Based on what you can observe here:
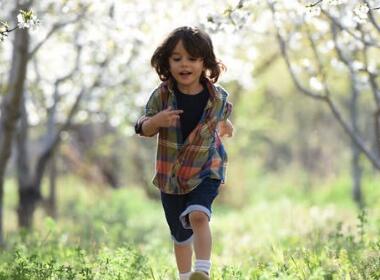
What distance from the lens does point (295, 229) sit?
10305 mm

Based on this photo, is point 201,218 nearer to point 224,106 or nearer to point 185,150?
point 185,150

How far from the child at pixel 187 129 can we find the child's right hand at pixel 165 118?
0.13ft

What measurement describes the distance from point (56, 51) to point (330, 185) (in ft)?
31.0

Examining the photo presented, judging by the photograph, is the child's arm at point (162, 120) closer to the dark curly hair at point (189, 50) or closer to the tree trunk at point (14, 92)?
the dark curly hair at point (189, 50)

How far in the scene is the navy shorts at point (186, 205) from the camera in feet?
14.0

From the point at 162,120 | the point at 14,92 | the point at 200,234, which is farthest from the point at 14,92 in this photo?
the point at 200,234

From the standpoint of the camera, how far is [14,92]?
9.64m

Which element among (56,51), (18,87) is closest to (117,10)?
(18,87)

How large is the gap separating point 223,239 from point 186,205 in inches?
247

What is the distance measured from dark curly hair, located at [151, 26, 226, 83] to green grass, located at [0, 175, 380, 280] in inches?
43.2

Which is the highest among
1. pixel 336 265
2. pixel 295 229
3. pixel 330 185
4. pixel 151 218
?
pixel 330 185

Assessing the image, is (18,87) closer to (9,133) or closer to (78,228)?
(9,133)

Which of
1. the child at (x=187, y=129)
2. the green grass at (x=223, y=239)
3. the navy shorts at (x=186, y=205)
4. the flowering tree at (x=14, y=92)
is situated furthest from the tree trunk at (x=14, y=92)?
the navy shorts at (x=186, y=205)

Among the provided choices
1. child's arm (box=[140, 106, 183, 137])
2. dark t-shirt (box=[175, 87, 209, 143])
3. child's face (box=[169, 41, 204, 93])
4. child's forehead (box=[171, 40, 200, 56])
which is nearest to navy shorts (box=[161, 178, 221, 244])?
dark t-shirt (box=[175, 87, 209, 143])
